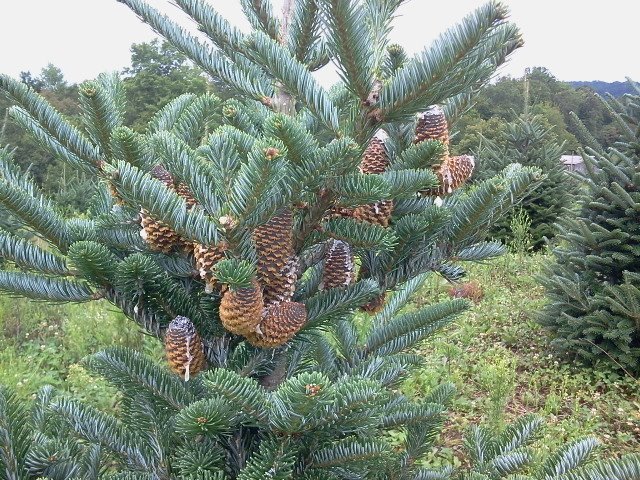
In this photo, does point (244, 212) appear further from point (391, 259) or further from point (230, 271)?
point (391, 259)

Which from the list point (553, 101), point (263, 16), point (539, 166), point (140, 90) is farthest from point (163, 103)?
point (553, 101)

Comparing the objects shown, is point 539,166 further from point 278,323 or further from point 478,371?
point 278,323

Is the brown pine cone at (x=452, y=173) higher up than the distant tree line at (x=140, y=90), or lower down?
lower down

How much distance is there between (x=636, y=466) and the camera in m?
0.78

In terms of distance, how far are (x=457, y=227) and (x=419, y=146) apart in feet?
0.67

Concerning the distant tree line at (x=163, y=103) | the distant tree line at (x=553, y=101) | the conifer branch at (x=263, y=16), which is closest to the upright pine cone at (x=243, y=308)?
the conifer branch at (x=263, y=16)

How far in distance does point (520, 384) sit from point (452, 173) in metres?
4.03

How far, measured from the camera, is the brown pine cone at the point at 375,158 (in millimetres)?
1097

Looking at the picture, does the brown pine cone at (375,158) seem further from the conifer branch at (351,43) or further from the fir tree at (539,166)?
the fir tree at (539,166)

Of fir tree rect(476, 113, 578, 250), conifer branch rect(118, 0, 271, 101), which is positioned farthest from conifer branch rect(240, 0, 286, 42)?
fir tree rect(476, 113, 578, 250)

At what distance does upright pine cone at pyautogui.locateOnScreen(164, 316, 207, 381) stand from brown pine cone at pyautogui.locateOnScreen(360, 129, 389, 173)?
1.56ft

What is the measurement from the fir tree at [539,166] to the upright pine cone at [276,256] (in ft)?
25.4

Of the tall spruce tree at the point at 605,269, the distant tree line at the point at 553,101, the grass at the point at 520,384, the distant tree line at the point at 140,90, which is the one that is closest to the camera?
the grass at the point at 520,384

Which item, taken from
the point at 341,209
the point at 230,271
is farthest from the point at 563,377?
the point at 230,271
